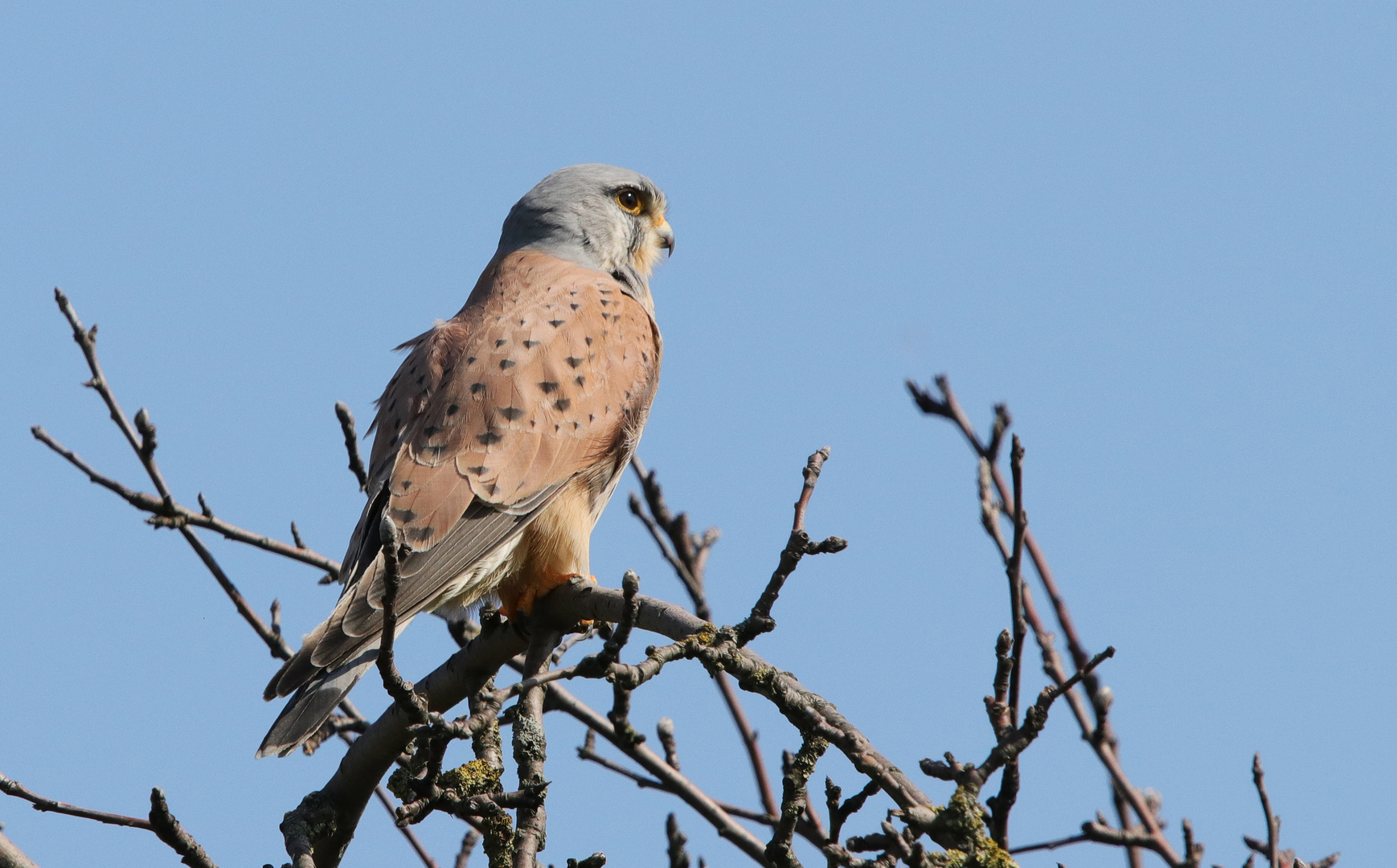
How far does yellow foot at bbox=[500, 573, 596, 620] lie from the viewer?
3602 mm

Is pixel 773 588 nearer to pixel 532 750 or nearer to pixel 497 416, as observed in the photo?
pixel 532 750

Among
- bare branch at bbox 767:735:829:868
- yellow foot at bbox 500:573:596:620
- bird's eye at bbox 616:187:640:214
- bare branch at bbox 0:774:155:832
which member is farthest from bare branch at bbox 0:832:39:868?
bird's eye at bbox 616:187:640:214

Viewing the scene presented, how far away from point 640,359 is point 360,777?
1.81 meters

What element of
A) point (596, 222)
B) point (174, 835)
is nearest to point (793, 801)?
point (174, 835)

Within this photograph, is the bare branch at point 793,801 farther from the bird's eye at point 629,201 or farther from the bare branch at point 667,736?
the bird's eye at point 629,201

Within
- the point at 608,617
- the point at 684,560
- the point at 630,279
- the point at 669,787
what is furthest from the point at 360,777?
the point at 630,279

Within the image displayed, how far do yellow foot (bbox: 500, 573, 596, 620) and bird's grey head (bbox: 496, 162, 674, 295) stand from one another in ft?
4.80

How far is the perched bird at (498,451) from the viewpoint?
2.99 metres

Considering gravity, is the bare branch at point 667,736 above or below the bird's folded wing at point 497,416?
below

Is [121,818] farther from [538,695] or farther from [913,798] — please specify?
[913,798]

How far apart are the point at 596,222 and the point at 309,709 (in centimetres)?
256

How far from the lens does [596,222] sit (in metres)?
4.87

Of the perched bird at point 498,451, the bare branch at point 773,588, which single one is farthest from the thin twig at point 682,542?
the bare branch at point 773,588

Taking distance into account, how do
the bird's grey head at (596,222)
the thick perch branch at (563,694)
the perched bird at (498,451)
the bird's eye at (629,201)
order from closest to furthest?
the thick perch branch at (563,694)
the perched bird at (498,451)
the bird's grey head at (596,222)
the bird's eye at (629,201)
